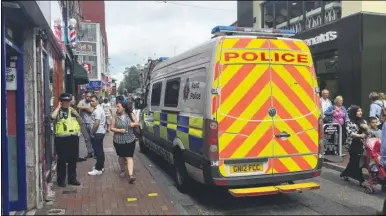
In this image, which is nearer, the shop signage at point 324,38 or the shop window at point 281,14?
the shop signage at point 324,38

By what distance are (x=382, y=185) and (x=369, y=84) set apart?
694 cm

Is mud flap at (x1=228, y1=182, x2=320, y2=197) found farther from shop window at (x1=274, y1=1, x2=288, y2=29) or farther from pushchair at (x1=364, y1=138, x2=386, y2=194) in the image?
shop window at (x1=274, y1=1, x2=288, y2=29)

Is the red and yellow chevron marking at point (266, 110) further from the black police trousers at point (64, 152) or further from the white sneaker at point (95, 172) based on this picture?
the white sneaker at point (95, 172)

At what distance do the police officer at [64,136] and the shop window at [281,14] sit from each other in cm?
1564

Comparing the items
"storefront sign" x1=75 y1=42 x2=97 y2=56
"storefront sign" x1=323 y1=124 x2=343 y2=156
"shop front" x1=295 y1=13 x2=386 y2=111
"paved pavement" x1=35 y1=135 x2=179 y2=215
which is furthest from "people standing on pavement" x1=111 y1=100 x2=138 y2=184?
"storefront sign" x1=75 y1=42 x2=97 y2=56

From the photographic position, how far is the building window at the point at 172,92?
7316mm

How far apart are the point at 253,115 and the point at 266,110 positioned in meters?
0.22

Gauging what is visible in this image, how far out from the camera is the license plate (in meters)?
5.57

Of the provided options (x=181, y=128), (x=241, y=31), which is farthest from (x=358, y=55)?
(x=181, y=128)

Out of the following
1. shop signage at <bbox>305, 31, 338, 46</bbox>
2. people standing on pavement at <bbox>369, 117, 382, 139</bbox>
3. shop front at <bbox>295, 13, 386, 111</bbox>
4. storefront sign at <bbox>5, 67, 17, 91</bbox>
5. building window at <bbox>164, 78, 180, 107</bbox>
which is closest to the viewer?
storefront sign at <bbox>5, 67, 17, 91</bbox>

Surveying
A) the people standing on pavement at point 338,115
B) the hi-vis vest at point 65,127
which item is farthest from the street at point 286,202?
the people standing on pavement at point 338,115

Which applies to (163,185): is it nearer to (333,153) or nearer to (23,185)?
(23,185)

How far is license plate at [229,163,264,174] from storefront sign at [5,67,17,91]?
10.3ft

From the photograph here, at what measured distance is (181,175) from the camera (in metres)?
6.80
